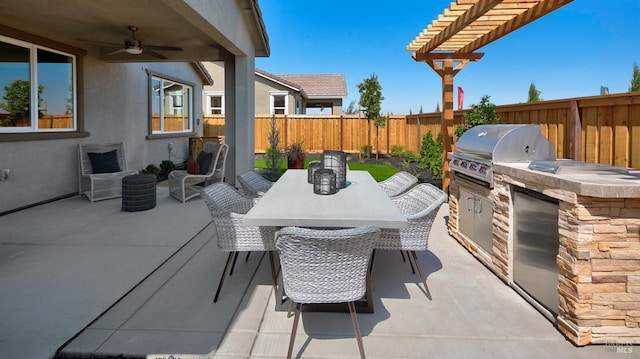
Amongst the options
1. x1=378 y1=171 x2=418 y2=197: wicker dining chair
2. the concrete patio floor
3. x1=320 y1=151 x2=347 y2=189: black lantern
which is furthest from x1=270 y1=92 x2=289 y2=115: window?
x1=320 y1=151 x2=347 y2=189: black lantern

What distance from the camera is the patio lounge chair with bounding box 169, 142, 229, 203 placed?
717 centimetres

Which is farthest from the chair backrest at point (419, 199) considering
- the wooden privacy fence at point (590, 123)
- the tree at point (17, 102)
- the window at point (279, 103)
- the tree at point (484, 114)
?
the window at point (279, 103)

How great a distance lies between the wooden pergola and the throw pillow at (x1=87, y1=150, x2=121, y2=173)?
5673 mm

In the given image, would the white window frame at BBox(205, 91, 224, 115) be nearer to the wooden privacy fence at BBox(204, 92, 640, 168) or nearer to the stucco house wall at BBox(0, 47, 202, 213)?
the stucco house wall at BBox(0, 47, 202, 213)

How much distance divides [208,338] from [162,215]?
12.8 ft

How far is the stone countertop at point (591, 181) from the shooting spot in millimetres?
2389

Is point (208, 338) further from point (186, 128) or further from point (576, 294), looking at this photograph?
point (186, 128)

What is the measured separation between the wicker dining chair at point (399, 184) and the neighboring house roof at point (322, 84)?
17.9 m

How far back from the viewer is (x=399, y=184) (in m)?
4.59

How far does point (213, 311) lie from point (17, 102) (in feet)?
18.3


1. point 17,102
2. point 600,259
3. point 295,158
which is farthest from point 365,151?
point 600,259

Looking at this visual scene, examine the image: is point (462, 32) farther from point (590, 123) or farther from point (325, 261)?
point (325, 261)

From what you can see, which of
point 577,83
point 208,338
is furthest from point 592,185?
point 577,83

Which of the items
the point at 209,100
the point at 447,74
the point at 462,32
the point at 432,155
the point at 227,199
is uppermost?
the point at 209,100
